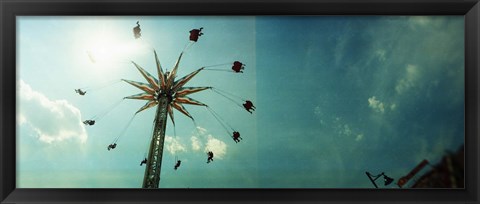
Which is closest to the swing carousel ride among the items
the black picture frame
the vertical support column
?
the vertical support column

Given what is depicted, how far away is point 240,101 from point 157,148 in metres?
0.47

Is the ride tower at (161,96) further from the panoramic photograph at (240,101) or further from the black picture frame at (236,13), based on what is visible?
the black picture frame at (236,13)

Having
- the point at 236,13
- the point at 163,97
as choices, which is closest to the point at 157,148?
the point at 163,97

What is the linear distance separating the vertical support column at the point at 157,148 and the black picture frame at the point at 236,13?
0.17ft

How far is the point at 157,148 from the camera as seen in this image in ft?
6.86

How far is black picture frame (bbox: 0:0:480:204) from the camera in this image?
206cm

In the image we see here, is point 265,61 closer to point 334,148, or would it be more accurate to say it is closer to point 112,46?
point 334,148

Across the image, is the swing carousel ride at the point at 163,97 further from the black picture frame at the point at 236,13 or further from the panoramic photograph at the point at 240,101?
the black picture frame at the point at 236,13

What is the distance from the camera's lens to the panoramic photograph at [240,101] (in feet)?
6.80

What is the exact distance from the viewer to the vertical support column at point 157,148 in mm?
2082

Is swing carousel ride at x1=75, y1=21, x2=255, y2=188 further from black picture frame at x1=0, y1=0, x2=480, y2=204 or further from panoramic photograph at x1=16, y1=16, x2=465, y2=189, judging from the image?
black picture frame at x1=0, y1=0, x2=480, y2=204

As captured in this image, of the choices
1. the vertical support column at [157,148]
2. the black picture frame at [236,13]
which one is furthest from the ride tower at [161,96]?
the black picture frame at [236,13]

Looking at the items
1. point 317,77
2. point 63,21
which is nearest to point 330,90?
point 317,77

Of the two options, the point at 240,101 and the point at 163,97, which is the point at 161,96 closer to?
the point at 163,97
